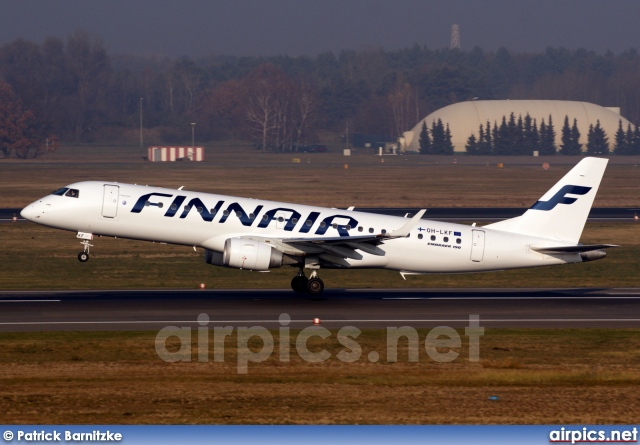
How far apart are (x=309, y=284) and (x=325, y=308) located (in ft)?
8.46

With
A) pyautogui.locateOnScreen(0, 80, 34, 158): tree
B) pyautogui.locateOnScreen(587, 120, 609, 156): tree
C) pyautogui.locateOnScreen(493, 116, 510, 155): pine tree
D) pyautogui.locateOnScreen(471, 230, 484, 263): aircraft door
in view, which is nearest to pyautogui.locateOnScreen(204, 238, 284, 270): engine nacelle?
pyautogui.locateOnScreen(471, 230, 484, 263): aircraft door

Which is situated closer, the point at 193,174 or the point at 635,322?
the point at 635,322

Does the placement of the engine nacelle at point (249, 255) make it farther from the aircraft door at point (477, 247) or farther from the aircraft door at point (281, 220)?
the aircraft door at point (477, 247)

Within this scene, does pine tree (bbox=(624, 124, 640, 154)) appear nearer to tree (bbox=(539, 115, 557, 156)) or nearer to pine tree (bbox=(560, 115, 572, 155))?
pine tree (bbox=(560, 115, 572, 155))

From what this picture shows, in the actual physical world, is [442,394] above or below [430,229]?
below

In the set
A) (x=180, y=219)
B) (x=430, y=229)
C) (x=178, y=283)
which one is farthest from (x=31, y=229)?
(x=430, y=229)

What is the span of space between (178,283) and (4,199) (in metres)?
45.4

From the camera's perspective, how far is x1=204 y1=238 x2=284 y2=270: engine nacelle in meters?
36.1

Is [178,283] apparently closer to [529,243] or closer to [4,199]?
[529,243]

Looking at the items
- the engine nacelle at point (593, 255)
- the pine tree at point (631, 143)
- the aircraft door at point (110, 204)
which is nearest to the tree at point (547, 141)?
the pine tree at point (631, 143)

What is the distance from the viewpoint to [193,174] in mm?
120812

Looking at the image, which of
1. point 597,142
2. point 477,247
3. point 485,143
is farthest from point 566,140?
point 477,247

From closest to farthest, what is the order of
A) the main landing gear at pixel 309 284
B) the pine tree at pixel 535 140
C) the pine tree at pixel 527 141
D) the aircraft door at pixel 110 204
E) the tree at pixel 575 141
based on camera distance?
1. the aircraft door at pixel 110 204
2. the main landing gear at pixel 309 284
3. the pine tree at pixel 527 141
4. the pine tree at pixel 535 140
5. the tree at pixel 575 141

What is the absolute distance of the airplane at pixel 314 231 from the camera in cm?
3769
